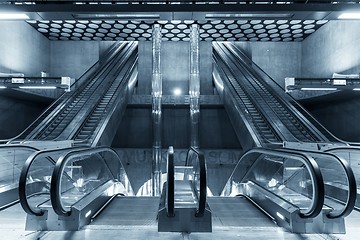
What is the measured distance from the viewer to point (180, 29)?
16672mm

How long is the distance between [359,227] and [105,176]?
526 centimetres

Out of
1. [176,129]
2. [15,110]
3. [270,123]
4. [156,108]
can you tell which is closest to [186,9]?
[270,123]

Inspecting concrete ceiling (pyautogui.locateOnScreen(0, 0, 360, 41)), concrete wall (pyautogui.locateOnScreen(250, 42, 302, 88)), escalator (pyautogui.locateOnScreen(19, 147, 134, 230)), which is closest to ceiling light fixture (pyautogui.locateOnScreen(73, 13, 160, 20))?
concrete ceiling (pyautogui.locateOnScreen(0, 0, 360, 41))

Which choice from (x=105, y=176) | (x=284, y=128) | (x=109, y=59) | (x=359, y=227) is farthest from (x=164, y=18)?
(x=109, y=59)

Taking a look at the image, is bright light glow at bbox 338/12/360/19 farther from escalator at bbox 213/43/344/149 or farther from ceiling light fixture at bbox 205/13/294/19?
escalator at bbox 213/43/344/149

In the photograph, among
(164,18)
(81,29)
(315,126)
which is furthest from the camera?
(81,29)

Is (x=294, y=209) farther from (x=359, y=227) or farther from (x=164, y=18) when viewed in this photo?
(x=164, y=18)

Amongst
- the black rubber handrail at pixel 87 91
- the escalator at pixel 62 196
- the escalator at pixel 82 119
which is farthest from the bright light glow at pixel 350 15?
the black rubber handrail at pixel 87 91

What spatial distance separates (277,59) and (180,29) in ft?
23.4

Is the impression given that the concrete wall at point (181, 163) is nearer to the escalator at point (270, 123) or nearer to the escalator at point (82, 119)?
the escalator at point (270, 123)

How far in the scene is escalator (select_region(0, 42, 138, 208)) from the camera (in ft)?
27.7

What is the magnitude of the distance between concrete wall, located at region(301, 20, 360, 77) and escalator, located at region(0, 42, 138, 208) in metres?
10.4

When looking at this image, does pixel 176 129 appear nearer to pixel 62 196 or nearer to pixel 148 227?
pixel 62 196

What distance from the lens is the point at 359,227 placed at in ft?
12.5
